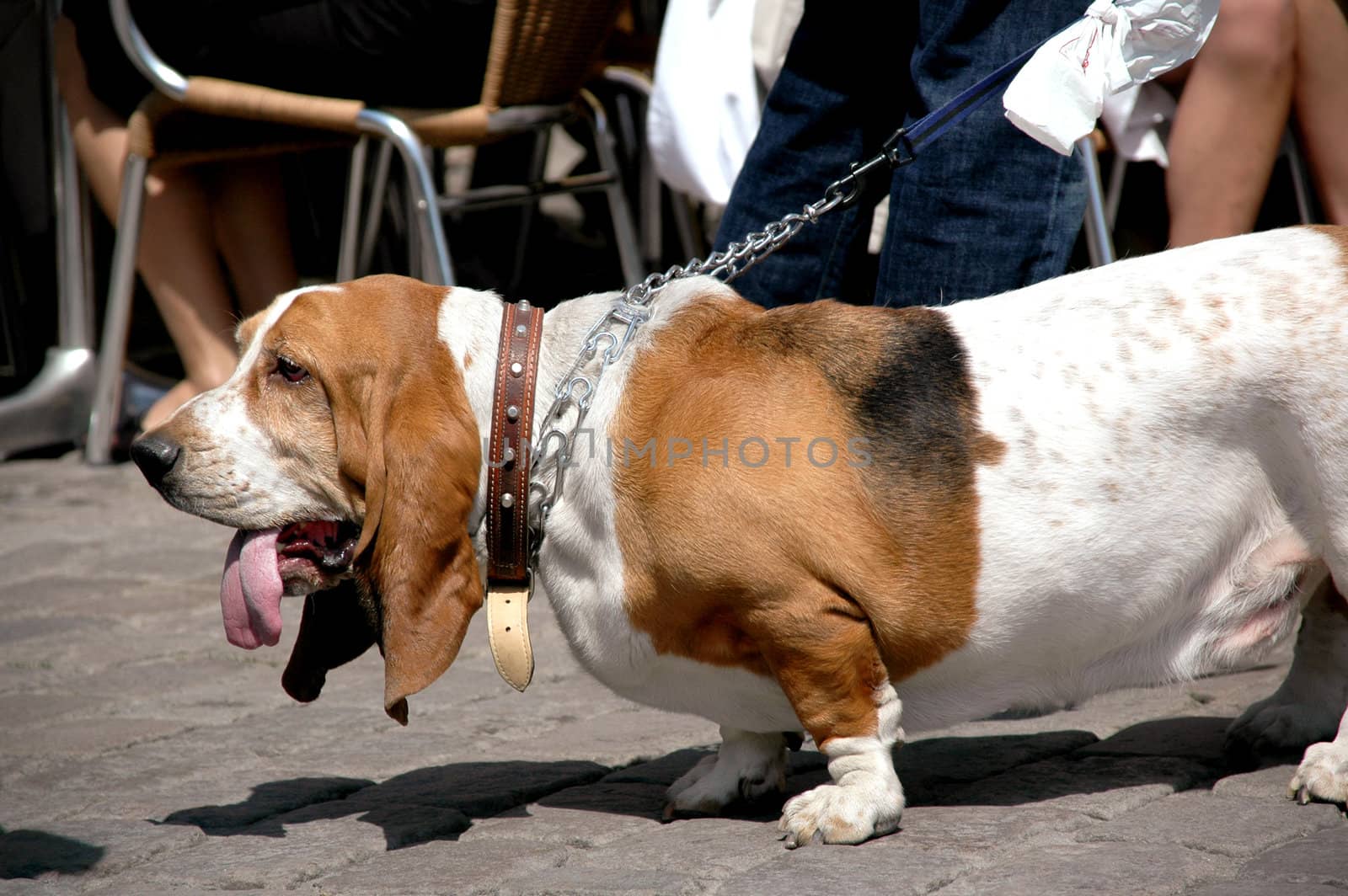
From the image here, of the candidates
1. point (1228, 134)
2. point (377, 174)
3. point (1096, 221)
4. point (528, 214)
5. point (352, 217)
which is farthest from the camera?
point (528, 214)

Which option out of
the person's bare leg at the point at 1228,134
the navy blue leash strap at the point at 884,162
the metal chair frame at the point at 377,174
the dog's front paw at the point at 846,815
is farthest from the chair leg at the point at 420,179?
the dog's front paw at the point at 846,815

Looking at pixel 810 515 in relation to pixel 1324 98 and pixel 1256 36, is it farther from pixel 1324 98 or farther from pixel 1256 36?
pixel 1324 98

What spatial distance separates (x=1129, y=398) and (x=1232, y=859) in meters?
0.78

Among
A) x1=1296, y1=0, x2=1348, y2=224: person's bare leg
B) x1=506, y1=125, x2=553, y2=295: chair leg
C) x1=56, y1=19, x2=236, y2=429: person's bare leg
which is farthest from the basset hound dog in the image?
x1=506, y1=125, x2=553, y2=295: chair leg

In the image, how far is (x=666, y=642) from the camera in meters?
2.62

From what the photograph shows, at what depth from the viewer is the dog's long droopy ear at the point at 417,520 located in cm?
257

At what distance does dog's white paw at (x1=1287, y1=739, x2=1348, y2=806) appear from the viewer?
Result: 2.50 metres

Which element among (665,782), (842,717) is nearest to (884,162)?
(842,717)

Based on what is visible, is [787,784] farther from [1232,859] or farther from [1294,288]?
[1294,288]

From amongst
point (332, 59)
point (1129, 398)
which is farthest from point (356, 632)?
point (332, 59)

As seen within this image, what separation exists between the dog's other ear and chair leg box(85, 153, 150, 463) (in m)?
3.07

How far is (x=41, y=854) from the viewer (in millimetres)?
2588

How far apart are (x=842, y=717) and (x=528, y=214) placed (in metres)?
5.28

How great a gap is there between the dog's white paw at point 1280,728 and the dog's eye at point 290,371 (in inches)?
74.7
